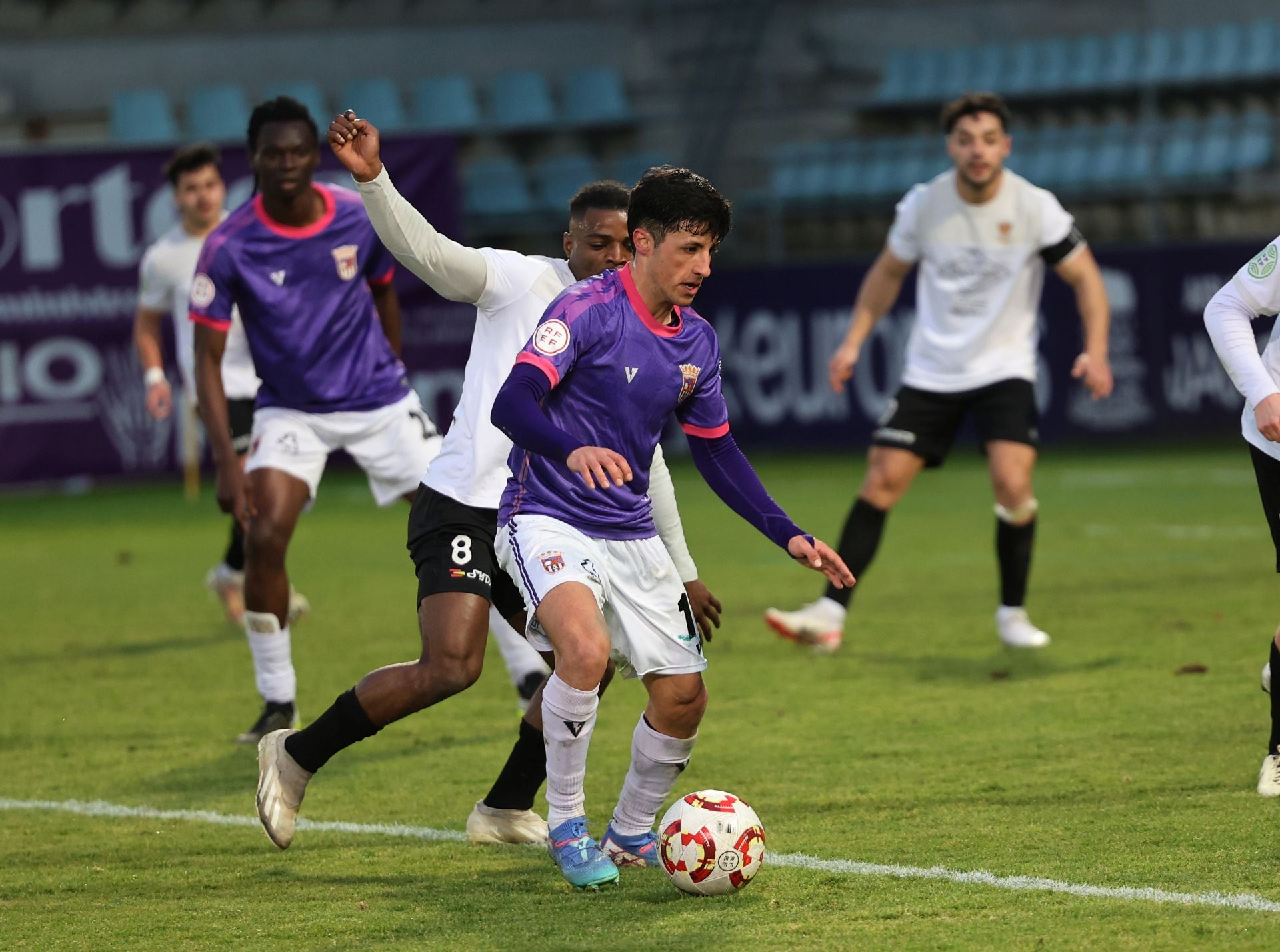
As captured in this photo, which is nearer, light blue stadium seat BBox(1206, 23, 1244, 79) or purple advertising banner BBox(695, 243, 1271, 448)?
purple advertising banner BBox(695, 243, 1271, 448)

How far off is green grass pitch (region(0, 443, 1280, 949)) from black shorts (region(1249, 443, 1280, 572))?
78 centimetres

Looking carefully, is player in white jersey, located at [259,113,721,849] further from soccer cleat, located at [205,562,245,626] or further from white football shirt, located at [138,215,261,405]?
soccer cleat, located at [205,562,245,626]

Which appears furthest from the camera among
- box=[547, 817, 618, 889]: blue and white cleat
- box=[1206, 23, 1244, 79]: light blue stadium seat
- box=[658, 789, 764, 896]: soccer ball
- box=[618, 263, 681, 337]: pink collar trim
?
box=[1206, 23, 1244, 79]: light blue stadium seat

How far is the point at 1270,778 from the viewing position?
5.30m

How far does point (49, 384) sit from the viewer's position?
647 inches

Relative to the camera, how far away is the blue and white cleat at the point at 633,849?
4867 millimetres

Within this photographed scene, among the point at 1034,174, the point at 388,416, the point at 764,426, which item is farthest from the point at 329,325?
the point at 1034,174

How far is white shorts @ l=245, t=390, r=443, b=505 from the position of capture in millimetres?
6934

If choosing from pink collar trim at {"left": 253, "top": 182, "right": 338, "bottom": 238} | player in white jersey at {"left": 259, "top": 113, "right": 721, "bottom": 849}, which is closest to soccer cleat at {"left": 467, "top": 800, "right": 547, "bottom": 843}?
player in white jersey at {"left": 259, "top": 113, "right": 721, "bottom": 849}

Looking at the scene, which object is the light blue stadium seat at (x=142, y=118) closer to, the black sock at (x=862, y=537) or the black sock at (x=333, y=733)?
the black sock at (x=862, y=537)

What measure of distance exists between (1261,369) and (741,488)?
60.2 inches

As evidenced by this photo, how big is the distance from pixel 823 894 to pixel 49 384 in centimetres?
1340

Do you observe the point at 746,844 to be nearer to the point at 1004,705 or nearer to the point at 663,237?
the point at 663,237

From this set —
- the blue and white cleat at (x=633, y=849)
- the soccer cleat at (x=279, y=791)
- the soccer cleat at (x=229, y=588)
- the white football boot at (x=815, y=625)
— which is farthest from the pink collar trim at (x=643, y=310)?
the soccer cleat at (x=229, y=588)
